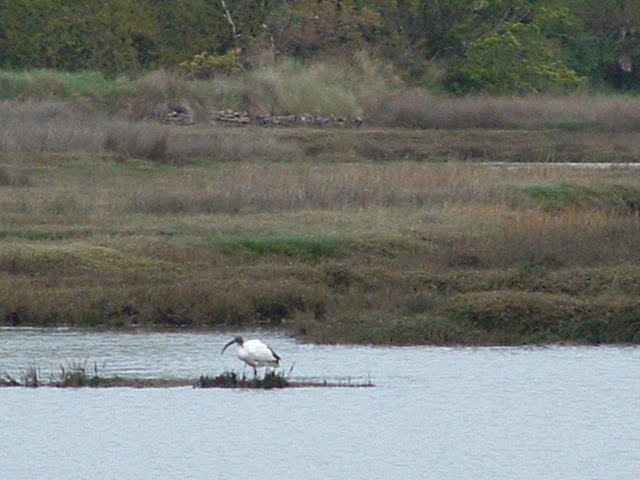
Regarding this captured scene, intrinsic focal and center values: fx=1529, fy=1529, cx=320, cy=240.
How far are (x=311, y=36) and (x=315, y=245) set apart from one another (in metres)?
28.7

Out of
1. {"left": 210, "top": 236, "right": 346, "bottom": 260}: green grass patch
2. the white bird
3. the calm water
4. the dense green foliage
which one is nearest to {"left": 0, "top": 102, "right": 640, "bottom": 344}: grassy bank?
{"left": 210, "top": 236, "right": 346, "bottom": 260}: green grass patch

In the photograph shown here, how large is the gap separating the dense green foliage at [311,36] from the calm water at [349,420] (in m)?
30.0

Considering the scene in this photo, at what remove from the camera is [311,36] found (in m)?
47.8

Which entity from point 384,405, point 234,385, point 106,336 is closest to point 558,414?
point 384,405

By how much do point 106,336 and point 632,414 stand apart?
602cm

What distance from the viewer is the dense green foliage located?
4631 centimetres

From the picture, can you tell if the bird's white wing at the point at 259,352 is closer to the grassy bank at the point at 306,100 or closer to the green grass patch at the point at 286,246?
the green grass patch at the point at 286,246

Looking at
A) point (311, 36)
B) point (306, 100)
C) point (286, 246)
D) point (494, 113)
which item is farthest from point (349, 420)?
point (311, 36)

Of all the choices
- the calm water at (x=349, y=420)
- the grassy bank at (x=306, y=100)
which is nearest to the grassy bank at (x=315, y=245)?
the calm water at (x=349, y=420)

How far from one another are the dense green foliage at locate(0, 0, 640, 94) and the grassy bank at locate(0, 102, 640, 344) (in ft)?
53.2

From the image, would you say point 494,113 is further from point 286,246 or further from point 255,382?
point 255,382

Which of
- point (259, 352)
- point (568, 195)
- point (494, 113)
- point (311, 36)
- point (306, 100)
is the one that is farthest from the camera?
point (311, 36)

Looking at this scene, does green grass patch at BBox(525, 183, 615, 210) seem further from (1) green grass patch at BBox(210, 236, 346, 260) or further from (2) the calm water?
(2) the calm water

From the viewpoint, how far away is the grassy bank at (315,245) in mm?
16359
